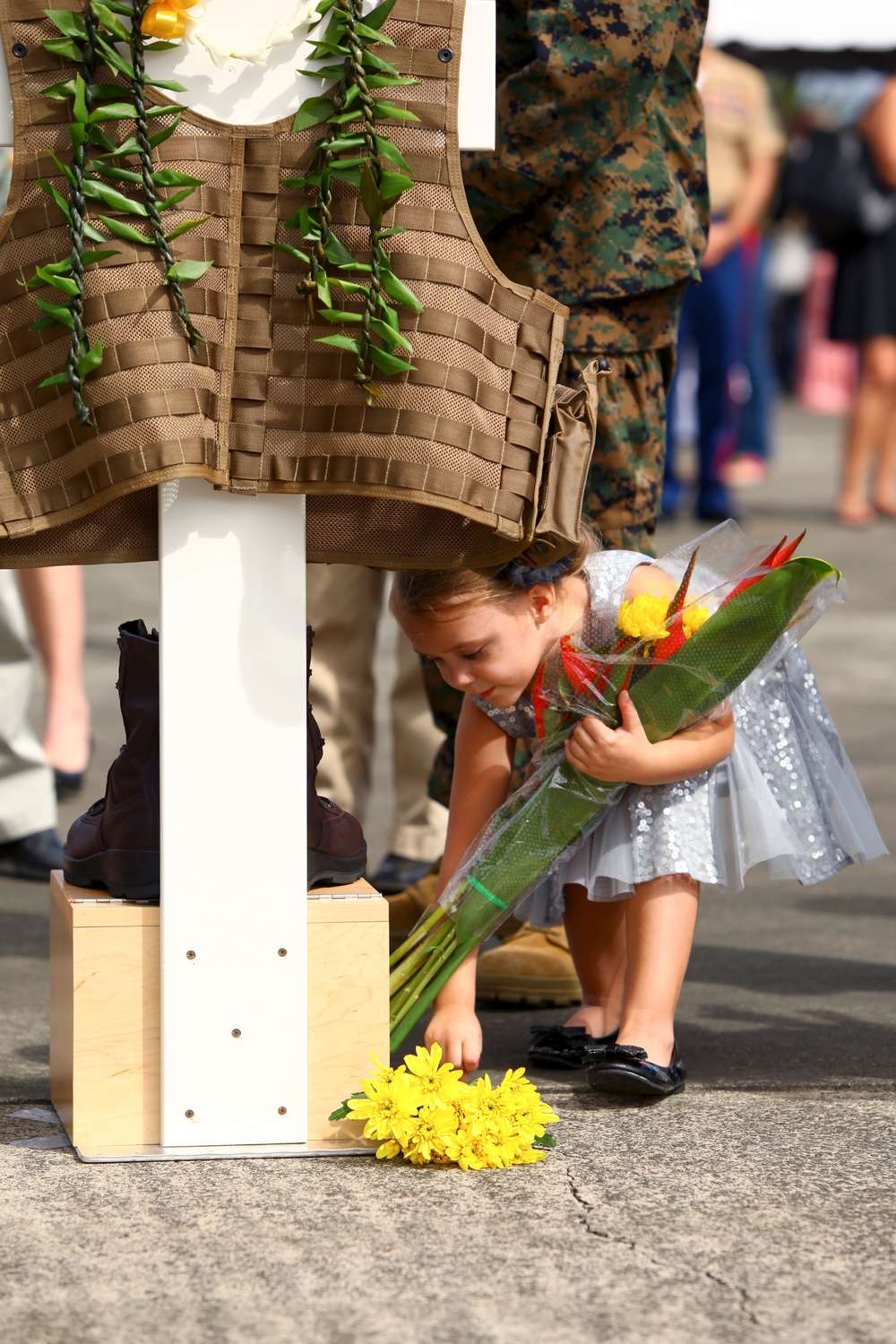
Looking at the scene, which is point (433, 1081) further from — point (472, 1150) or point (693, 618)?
point (693, 618)

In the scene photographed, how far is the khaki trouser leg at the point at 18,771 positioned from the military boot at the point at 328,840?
1803 millimetres

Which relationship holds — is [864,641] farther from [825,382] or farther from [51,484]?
[825,382]

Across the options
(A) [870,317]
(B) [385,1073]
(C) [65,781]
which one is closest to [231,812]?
(B) [385,1073]

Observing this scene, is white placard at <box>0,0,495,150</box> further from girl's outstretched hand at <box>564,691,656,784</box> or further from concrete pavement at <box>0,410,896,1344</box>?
concrete pavement at <box>0,410,896,1344</box>

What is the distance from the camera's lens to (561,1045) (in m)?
2.71

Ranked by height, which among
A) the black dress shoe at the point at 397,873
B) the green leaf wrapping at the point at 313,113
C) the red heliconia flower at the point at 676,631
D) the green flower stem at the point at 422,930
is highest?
the green leaf wrapping at the point at 313,113

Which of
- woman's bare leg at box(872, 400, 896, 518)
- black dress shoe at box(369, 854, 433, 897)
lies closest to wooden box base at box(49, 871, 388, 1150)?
black dress shoe at box(369, 854, 433, 897)

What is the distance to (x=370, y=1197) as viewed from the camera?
2.09m

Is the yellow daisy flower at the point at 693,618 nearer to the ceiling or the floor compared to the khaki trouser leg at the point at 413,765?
nearer to the ceiling

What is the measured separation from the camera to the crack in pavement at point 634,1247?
1796mm

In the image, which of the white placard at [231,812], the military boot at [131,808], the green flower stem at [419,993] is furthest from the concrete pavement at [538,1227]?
the military boot at [131,808]

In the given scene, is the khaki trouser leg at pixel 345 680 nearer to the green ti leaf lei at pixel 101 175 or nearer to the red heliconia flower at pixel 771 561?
the red heliconia flower at pixel 771 561

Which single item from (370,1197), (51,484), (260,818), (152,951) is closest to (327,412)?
(51,484)

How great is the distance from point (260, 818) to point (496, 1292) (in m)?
0.63
